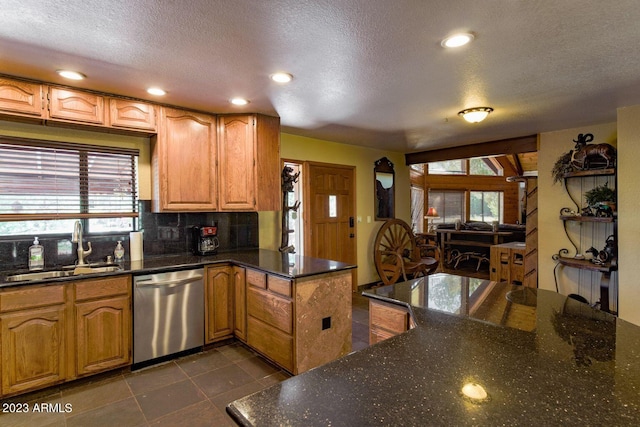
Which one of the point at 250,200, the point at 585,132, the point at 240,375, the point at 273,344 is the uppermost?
the point at 585,132

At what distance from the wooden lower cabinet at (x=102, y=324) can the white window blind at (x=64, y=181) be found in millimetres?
757

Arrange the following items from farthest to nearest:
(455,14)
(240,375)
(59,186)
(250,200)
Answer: (250,200) → (59,186) → (240,375) → (455,14)

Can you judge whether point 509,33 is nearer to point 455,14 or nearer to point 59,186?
point 455,14

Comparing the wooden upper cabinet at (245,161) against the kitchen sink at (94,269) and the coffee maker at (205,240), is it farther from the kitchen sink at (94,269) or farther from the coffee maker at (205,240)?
the kitchen sink at (94,269)

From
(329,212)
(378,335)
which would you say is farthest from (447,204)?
(378,335)

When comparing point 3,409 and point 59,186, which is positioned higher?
point 59,186

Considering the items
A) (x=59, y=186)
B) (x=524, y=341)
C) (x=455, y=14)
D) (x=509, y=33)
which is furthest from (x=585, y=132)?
(x=59, y=186)

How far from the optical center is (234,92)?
279 centimetres

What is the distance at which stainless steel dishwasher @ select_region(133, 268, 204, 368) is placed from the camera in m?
2.74

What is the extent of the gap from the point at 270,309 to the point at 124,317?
114 centimetres

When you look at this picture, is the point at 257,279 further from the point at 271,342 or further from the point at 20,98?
the point at 20,98

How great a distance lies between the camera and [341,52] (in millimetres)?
2082

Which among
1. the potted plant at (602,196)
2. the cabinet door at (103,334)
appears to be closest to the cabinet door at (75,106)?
the cabinet door at (103,334)

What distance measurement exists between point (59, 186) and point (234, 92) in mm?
1693
